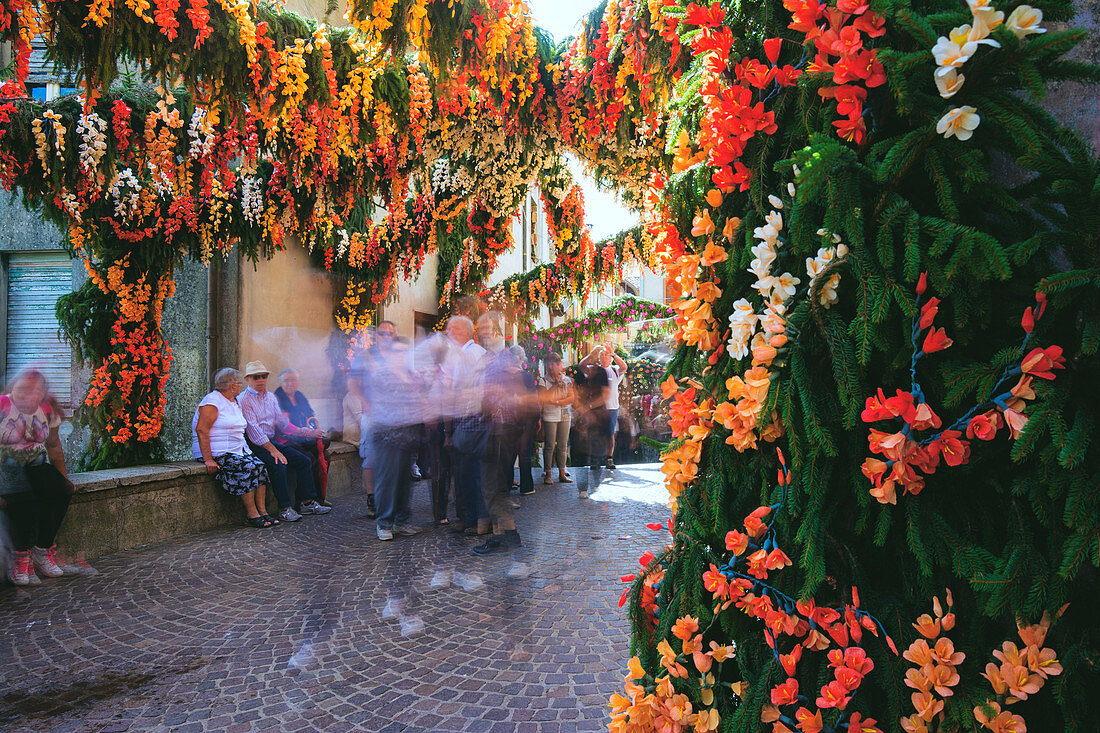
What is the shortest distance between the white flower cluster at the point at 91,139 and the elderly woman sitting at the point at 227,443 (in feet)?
7.64

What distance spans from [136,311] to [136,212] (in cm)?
119

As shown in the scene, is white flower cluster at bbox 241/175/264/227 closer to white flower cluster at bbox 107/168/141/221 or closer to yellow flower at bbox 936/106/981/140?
white flower cluster at bbox 107/168/141/221

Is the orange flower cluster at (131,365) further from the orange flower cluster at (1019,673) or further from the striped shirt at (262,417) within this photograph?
the orange flower cluster at (1019,673)

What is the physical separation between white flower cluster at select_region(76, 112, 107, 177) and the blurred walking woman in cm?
222

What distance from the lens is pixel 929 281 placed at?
136cm

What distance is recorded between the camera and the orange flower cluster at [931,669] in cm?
136

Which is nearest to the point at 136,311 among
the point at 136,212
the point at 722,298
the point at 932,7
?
the point at 136,212

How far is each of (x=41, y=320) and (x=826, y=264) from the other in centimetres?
1121

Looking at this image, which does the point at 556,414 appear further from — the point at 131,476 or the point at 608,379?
the point at 131,476

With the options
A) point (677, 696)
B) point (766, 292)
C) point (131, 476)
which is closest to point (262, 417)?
point (131, 476)

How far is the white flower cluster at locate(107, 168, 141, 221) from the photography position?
7.07 meters

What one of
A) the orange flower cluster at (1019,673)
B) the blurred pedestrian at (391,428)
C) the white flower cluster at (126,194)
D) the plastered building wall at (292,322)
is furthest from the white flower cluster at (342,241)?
the orange flower cluster at (1019,673)

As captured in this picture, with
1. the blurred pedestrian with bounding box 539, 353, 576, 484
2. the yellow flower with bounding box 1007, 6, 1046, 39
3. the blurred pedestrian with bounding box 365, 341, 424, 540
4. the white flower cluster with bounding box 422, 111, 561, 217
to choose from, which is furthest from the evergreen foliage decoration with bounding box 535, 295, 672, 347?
the yellow flower with bounding box 1007, 6, 1046, 39

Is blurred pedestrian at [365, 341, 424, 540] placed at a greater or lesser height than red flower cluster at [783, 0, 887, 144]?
lesser
